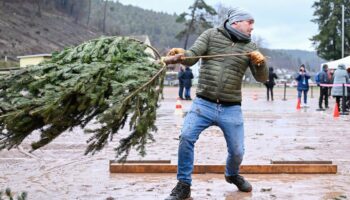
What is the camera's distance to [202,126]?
618 cm

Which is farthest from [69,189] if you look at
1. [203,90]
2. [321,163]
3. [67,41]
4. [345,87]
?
[67,41]

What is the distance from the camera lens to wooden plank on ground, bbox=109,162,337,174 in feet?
26.1

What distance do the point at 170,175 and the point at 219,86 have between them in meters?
2.09

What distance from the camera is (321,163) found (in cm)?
827

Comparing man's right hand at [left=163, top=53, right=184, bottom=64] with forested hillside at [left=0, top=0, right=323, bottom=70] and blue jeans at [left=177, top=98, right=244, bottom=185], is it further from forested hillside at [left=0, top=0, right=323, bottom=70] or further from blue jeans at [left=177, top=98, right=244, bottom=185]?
forested hillside at [left=0, top=0, right=323, bottom=70]

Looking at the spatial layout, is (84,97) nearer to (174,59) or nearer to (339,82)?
(174,59)

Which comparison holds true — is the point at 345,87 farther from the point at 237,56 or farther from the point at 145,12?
the point at 145,12

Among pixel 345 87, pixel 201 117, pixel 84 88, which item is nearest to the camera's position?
pixel 84 88

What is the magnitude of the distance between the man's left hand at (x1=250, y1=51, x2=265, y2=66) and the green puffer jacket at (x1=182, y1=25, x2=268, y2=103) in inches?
3.3

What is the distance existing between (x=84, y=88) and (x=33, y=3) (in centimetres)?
11727

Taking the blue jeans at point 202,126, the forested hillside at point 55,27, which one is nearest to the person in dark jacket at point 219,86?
the blue jeans at point 202,126

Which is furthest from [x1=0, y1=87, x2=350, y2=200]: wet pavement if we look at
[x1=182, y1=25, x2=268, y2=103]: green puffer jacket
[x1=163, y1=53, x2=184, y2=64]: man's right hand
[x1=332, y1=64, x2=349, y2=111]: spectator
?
[x1=332, y1=64, x2=349, y2=111]: spectator

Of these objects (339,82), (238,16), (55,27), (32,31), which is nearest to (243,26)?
(238,16)

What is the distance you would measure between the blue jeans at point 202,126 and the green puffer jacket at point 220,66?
102 millimetres
